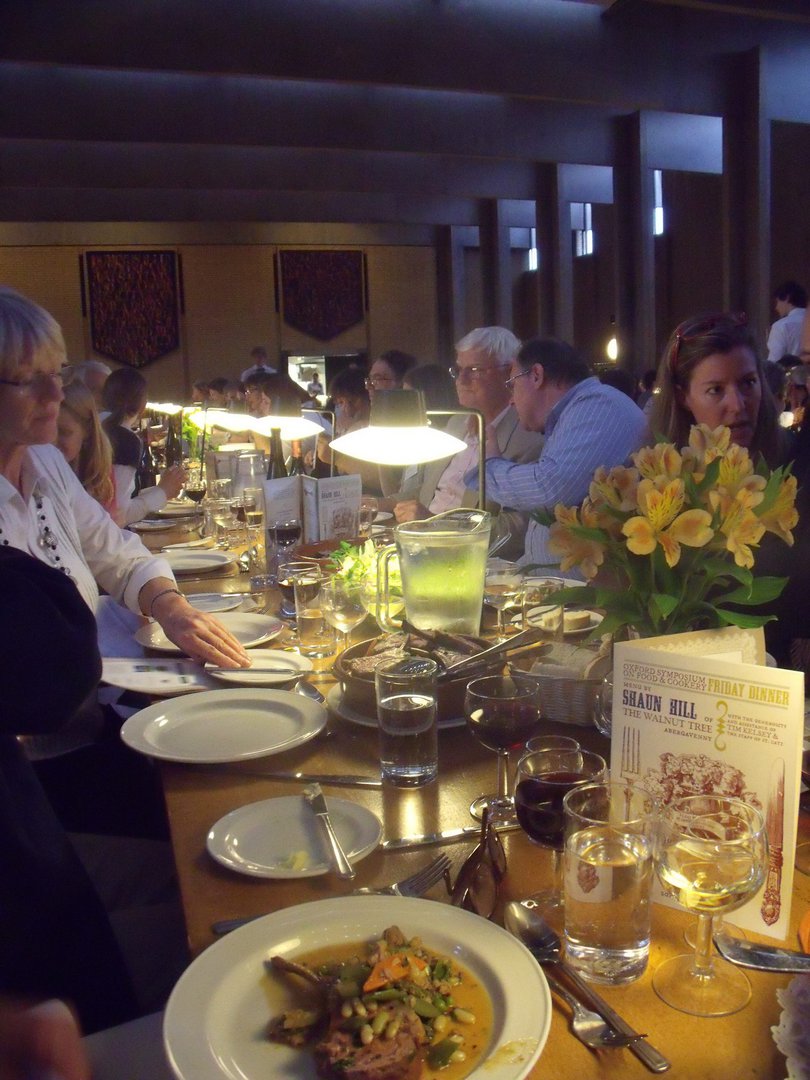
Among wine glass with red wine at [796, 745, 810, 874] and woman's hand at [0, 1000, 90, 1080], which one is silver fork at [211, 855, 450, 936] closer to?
woman's hand at [0, 1000, 90, 1080]

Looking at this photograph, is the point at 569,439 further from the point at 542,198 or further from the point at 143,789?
the point at 542,198

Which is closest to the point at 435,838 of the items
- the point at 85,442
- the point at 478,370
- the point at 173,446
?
the point at 85,442

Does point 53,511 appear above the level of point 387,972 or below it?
above

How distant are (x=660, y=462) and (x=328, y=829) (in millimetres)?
627

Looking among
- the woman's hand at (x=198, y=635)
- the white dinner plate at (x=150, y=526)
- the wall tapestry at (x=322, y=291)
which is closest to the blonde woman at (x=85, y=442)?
the white dinner plate at (x=150, y=526)

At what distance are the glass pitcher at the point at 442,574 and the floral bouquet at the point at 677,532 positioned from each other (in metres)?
0.57

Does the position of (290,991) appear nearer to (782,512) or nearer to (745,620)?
(745,620)

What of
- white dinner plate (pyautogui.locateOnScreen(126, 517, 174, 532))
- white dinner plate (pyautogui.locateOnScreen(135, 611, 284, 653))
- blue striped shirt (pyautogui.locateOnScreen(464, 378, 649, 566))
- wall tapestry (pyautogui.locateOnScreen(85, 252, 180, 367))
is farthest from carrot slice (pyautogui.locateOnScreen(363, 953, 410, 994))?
wall tapestry (pyautogui.locateOnScreen(85, 252, 180, 367))

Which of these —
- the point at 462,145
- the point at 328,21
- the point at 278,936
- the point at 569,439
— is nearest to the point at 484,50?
the point at 328,21

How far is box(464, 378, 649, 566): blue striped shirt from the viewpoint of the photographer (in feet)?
12.0

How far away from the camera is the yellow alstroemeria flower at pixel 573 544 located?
4.12 feet

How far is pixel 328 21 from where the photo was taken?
24.1ft

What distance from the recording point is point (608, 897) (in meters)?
0.93

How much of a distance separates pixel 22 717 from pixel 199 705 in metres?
0.49
